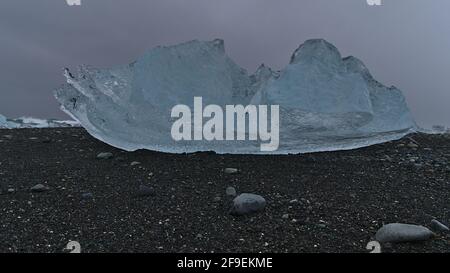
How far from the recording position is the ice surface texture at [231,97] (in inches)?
184

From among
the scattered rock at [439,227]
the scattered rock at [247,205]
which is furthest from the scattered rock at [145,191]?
the scattered rock at [439,227]

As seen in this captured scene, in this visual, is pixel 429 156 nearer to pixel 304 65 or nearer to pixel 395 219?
pixel 304 65

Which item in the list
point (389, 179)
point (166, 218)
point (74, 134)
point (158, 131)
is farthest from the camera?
point (74, 134)

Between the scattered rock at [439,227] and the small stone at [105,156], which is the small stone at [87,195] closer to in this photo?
the small stone at [105,156]

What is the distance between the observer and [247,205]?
9.90 feet

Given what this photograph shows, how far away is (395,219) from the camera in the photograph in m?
2.98

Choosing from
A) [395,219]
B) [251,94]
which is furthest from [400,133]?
[395,219]

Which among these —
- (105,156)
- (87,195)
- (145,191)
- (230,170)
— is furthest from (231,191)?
(105,156)

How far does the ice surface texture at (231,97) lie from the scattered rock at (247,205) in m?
1.40

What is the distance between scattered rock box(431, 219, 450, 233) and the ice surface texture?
1854 millimetres

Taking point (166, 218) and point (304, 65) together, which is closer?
point (166, 218)

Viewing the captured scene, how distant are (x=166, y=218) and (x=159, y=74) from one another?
7.96 feet
